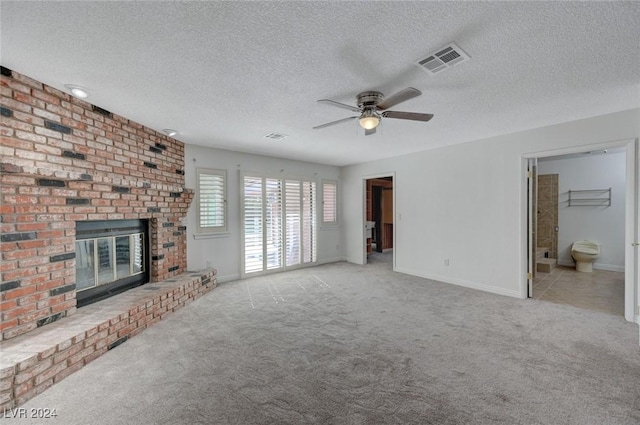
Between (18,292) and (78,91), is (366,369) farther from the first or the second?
(78,91)

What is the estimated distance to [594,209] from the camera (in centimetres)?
553

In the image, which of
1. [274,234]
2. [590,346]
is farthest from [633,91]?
[274,234]

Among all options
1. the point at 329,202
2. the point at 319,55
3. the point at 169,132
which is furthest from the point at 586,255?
the point at 169,132

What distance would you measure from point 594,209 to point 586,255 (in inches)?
41.6

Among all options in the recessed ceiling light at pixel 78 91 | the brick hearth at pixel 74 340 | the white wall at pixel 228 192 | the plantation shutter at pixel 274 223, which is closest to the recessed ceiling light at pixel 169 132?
the white wall at pixel 228 192

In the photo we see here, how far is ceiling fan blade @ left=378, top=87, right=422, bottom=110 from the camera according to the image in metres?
2.04

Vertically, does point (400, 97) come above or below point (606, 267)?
above

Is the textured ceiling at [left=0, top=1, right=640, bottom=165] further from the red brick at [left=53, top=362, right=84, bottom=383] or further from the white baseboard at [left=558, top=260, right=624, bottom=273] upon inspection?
the white baseboard at [left=558, top=260, right=624, bottom=273]

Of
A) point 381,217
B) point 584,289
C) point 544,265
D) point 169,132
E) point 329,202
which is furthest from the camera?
point 381,217

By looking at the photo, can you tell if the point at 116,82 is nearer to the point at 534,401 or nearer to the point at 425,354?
Answer: the point at 425,354

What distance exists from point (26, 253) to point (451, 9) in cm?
351

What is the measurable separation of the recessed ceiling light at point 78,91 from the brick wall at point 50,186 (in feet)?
0.43

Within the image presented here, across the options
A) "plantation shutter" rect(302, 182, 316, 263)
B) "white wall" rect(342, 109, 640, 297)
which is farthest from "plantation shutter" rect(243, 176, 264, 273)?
"white wall" rect(342, 109, 640, 297)

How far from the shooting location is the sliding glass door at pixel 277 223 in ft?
17.0
